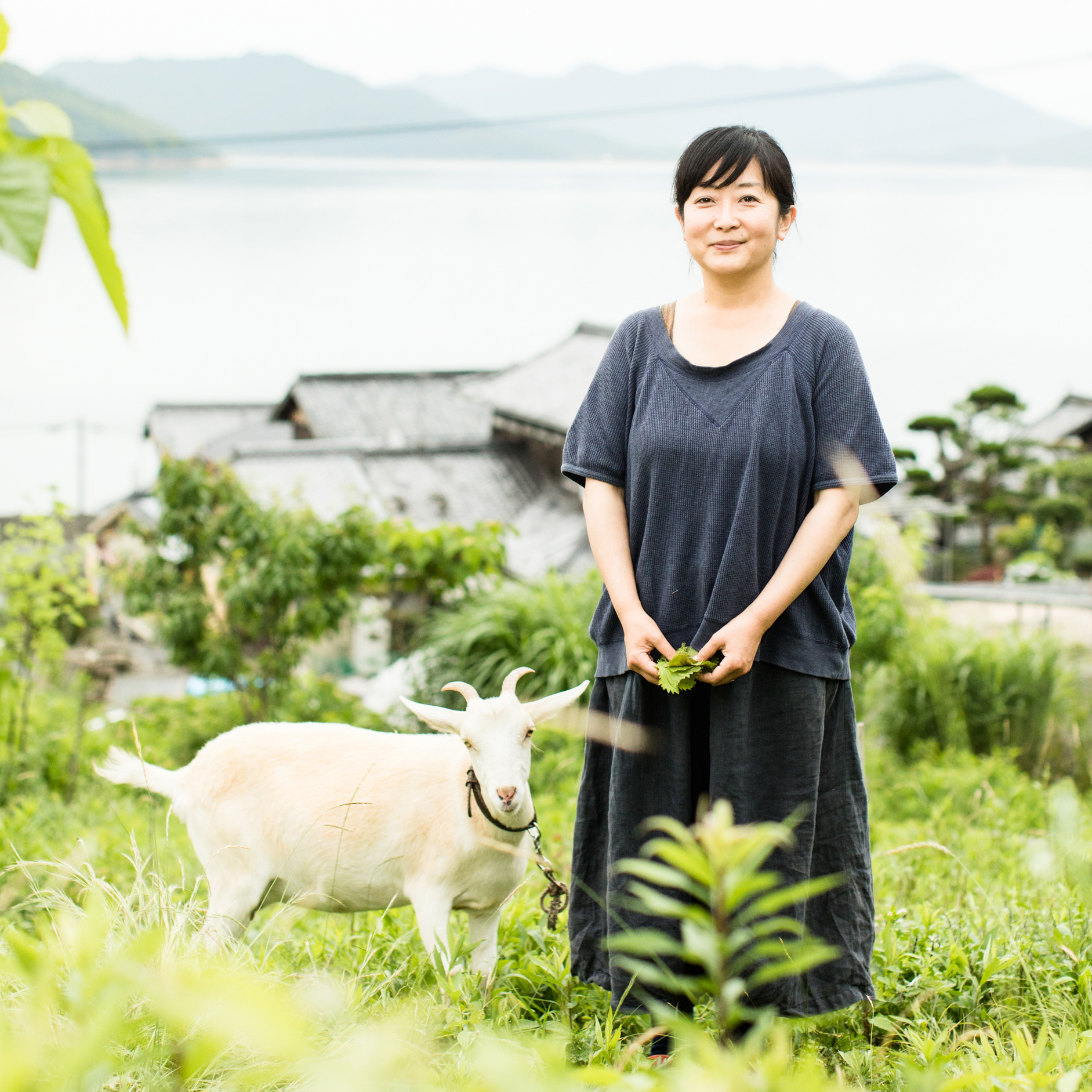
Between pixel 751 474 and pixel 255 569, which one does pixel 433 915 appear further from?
pixel 255 569

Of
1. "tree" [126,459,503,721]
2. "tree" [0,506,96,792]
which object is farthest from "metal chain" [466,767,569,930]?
"tree" [126,459,503,721]

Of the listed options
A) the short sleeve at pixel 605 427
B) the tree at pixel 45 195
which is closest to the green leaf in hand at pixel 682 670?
the short sleeve at pixel 605 427

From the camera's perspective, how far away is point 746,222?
6.46 feet

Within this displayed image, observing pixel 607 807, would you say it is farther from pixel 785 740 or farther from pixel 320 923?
pixel 320 923

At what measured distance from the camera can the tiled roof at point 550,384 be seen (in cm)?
1404

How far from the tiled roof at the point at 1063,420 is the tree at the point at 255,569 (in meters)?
26.6

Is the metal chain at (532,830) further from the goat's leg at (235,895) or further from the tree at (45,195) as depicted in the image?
the tree at (45,195)

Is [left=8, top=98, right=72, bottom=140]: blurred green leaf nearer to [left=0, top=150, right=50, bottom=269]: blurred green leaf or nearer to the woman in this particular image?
[left=0, top=150, right=50, bottom=269]: blurred green leaf

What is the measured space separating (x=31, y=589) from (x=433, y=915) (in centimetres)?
461

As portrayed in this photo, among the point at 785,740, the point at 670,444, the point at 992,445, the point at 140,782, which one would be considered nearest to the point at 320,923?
the point at 140,782

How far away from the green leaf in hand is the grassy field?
0.60 metres

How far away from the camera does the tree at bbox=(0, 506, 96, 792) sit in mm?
5797

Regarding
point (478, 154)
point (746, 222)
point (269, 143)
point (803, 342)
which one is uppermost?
point (478, 154)

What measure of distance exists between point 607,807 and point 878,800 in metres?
4.26
